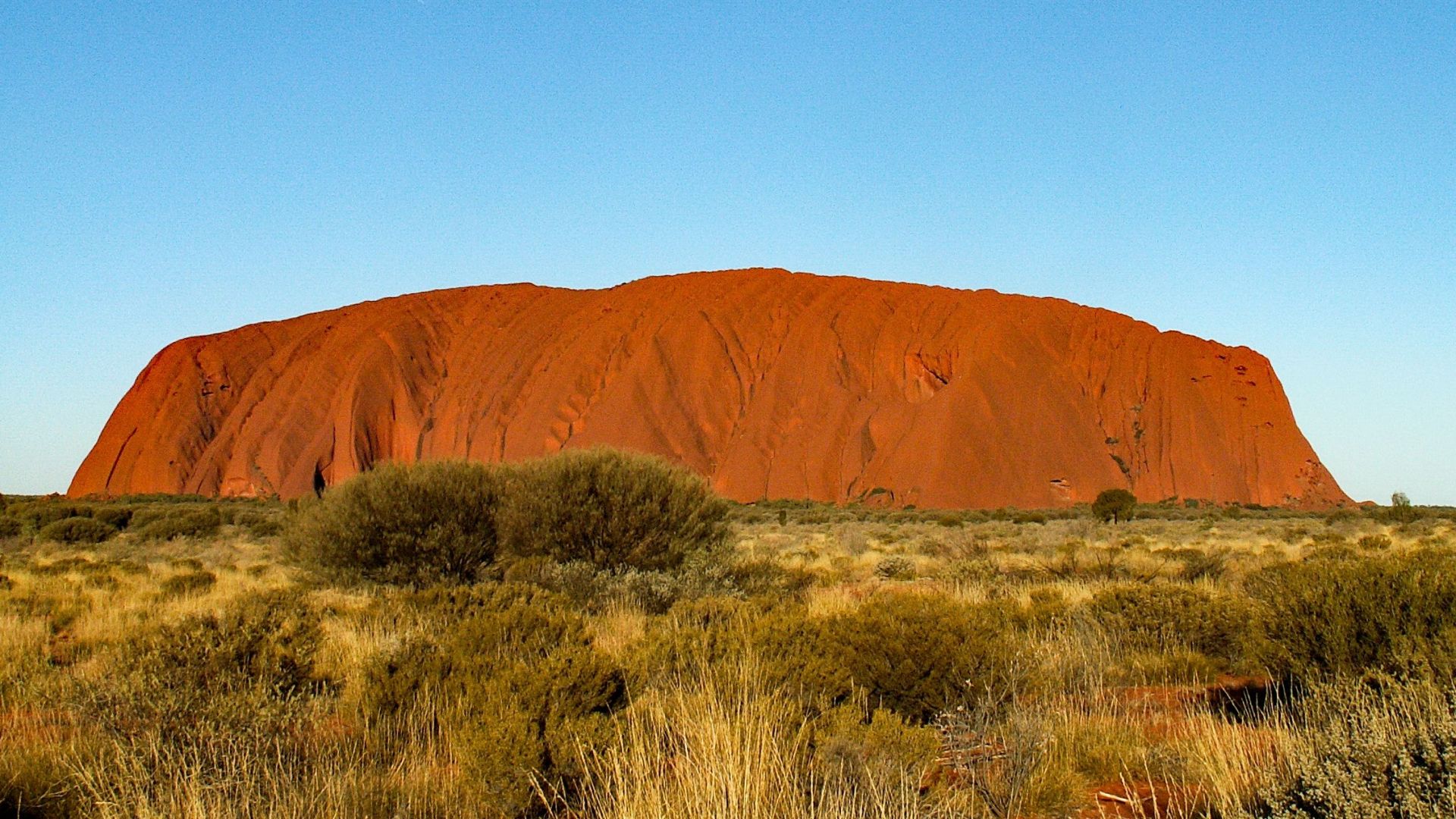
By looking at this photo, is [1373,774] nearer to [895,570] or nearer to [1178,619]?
[1178,619]

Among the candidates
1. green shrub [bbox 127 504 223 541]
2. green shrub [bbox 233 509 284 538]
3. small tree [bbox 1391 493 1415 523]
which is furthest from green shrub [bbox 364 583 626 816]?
small tree [bbox 1391 493 1415 523]

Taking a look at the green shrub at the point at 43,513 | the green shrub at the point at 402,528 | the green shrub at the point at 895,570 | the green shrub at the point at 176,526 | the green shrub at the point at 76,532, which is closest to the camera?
the green shrub at the point at 402,528

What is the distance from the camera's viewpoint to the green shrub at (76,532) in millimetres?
28953

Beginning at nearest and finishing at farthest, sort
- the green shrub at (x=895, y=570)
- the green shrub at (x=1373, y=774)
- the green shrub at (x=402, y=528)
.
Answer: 1. the green shrub at (x=1373, y=774)
2. the green shrub at (x=402, y=528)
3. the green shrub at (x=895, y=570)

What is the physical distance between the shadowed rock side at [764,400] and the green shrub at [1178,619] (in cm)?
4430

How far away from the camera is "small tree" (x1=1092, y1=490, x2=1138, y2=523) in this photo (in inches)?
1570

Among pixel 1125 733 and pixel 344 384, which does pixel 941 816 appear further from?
pixel 344 384

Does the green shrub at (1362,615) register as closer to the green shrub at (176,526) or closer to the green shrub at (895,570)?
the green shrub at (895,570)

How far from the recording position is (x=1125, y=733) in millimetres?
5434

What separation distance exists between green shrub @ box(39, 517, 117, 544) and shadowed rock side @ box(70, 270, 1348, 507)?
29.6 m

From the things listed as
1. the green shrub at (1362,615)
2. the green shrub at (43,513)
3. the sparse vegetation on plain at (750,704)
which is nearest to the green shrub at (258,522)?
the green shrub at (43,513)

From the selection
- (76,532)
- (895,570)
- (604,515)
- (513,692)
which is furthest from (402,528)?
(76,532)

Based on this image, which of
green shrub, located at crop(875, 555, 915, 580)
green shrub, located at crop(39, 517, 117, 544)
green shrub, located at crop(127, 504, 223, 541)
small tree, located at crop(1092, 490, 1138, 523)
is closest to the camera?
green shrub, located at crop(875, 555, 915, 580)

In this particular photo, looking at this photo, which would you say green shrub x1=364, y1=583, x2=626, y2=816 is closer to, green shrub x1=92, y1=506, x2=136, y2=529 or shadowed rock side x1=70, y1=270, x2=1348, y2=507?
green shrub x1=92, y1=506, x2=136, y2=529
